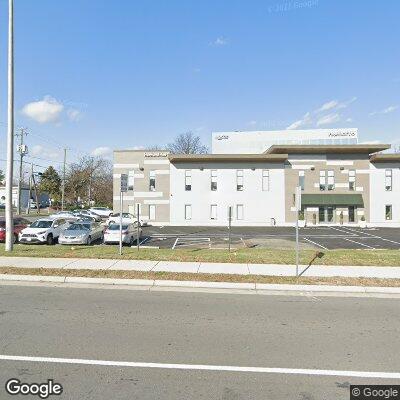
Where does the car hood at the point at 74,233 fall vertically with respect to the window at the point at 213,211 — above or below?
below

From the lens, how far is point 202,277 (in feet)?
32.3

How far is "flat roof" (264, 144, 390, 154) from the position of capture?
1439 inches

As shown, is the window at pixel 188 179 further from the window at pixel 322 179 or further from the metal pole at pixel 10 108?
the metal pole at pixel 10 108

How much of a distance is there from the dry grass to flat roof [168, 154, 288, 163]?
1082 inches

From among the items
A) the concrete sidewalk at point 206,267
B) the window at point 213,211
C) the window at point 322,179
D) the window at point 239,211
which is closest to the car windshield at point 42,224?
the concrete sidewalk at point 206,267

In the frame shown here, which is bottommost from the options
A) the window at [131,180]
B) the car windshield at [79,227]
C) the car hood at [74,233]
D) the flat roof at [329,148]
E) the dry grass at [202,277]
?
the dry grass at [202,277]

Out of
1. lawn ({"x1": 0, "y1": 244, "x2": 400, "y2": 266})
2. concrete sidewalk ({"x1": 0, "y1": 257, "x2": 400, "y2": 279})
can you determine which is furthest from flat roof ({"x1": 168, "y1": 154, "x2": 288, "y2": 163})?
concrete sidewalk ({"x1": 0, "y1": 257, "x2": 400, "y2": 279})

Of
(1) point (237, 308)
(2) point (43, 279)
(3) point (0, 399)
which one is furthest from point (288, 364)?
(2) point (43, 279)

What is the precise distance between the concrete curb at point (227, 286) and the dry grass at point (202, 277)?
0.70ft

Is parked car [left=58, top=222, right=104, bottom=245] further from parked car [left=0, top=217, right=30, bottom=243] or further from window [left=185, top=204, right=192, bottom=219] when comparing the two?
window [left=185, top=204, right=192, bottom=219]

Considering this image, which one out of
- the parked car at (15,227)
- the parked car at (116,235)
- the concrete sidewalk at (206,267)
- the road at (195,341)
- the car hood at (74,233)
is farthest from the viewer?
the parked car at (15,227)

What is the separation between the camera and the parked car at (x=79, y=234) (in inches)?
752

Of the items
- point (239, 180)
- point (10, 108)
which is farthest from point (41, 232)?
point (239, 180)

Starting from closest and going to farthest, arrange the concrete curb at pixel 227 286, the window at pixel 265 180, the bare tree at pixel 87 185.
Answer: the concrete curb at pixel 227 286
the window at pixel 265 180
the bare tree at pixel 87 185
